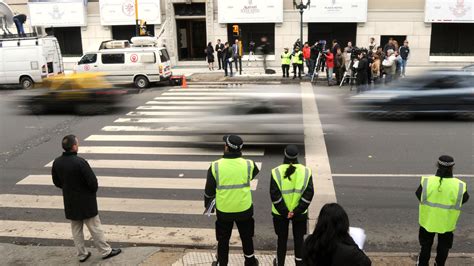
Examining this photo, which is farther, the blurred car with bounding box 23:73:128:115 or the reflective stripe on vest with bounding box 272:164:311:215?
the blurred car with bounding box 23:73:128:115

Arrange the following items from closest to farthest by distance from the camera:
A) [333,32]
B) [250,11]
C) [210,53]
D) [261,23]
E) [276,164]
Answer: [276,164] → [210,53] → [250,11] → [333,32] → [261,23]

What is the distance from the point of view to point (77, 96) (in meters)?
16.9

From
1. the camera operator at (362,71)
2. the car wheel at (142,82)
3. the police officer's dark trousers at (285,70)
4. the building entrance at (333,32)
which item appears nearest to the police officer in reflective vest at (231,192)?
the camera operator at (362,71)

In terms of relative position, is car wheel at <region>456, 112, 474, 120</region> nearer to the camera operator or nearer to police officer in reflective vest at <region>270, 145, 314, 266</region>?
the camera operator

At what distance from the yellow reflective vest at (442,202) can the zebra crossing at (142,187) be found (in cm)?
281

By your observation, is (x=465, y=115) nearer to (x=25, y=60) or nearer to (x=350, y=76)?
(x=350, y=76)

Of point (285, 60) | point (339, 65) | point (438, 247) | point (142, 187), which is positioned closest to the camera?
point (438, 247)

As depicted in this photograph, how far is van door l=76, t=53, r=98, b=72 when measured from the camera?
2372 centimetres

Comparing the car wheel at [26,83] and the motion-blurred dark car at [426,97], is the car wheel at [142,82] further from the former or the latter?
the motion-blurred dark car at [426,97]

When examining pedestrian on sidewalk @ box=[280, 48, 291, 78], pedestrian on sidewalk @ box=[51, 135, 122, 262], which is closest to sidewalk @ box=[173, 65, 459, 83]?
pedestrian on sidewalk @ box=[280, 48, 291, 78]

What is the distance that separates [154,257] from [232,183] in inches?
60.5

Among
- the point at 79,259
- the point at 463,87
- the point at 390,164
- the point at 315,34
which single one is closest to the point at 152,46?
the point at 315,34

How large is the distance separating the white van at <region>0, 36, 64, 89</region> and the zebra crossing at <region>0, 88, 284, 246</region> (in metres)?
9.74

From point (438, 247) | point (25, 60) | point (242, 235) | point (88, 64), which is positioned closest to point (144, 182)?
point (242, 235)
